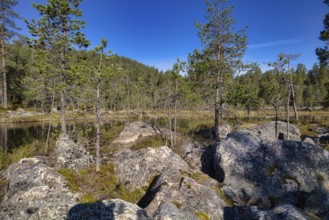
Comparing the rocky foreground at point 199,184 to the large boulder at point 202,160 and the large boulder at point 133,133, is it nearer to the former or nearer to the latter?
the large boulder at point 202,160

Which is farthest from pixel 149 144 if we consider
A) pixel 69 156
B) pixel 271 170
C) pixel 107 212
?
pixel 107 212

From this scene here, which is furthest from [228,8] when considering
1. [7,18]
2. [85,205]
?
[7,18]

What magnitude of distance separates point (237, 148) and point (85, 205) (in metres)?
7.62

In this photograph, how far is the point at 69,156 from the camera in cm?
950

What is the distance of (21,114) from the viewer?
44906mm

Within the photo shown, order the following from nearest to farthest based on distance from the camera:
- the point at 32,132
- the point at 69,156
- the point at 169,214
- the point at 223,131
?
the point at 169,214 < the point at 69,156 < the point at 223,131 < the point at 32,132

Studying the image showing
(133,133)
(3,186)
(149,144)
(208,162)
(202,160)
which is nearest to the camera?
(3,186)

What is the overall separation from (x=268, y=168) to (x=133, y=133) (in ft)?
46.2

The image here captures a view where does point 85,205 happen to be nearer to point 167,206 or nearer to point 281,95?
point 167,206

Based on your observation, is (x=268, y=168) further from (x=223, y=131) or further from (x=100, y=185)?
(x=223, y=131)

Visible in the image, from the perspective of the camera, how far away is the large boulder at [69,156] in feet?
29.8

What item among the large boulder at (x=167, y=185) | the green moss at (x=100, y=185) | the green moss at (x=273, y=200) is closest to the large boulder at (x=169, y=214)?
the large boulder at (x=167, y=185)

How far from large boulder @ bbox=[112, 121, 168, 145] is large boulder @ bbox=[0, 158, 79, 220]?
503 inches

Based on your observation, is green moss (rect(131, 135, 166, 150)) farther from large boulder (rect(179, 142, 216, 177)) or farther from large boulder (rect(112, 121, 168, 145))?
large boulder (rect(179, 142, 216, 177))
